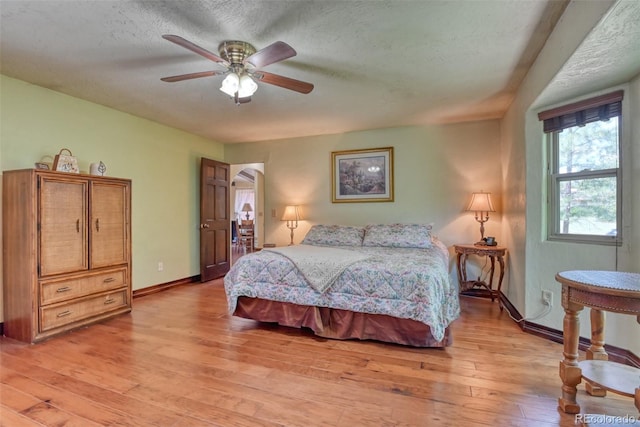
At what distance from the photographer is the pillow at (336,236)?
3848 millimetres

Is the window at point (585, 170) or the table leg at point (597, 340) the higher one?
the window at point (585, 170)

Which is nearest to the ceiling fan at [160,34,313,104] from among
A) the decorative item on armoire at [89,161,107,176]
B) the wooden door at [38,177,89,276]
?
the wooden door at [38,177,89,276]

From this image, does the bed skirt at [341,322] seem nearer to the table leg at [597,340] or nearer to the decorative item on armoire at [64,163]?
the table leg at [597,340]

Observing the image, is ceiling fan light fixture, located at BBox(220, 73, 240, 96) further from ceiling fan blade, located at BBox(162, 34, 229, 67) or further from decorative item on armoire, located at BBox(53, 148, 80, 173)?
decorative item on armoire, located at BBox(53, 148, 80, 173)

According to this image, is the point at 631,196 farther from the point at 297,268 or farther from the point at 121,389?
the point at 121,389

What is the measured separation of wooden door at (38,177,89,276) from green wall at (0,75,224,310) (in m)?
0.52

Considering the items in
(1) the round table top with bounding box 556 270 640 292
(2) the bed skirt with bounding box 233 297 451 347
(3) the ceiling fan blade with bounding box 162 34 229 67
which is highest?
(3) the ceiling fan blade with bounding box 162 34 229 67

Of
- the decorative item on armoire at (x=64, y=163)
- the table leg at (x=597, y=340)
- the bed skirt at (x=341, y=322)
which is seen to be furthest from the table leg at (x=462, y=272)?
the decorative item on armoire at (x=64, y=163)

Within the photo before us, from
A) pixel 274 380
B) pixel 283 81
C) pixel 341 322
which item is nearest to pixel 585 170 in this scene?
pixel 341 322

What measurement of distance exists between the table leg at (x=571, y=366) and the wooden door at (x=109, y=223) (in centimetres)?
374

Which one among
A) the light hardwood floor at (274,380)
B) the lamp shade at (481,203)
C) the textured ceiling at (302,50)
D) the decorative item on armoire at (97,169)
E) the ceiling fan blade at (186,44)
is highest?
the textured ceiling at (302,50)

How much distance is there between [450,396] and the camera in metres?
1.71

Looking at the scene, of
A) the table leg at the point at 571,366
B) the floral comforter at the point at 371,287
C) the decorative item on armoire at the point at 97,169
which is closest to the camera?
the table leg at the point at 571,366

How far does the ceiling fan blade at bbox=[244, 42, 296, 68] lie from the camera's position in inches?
68.6
